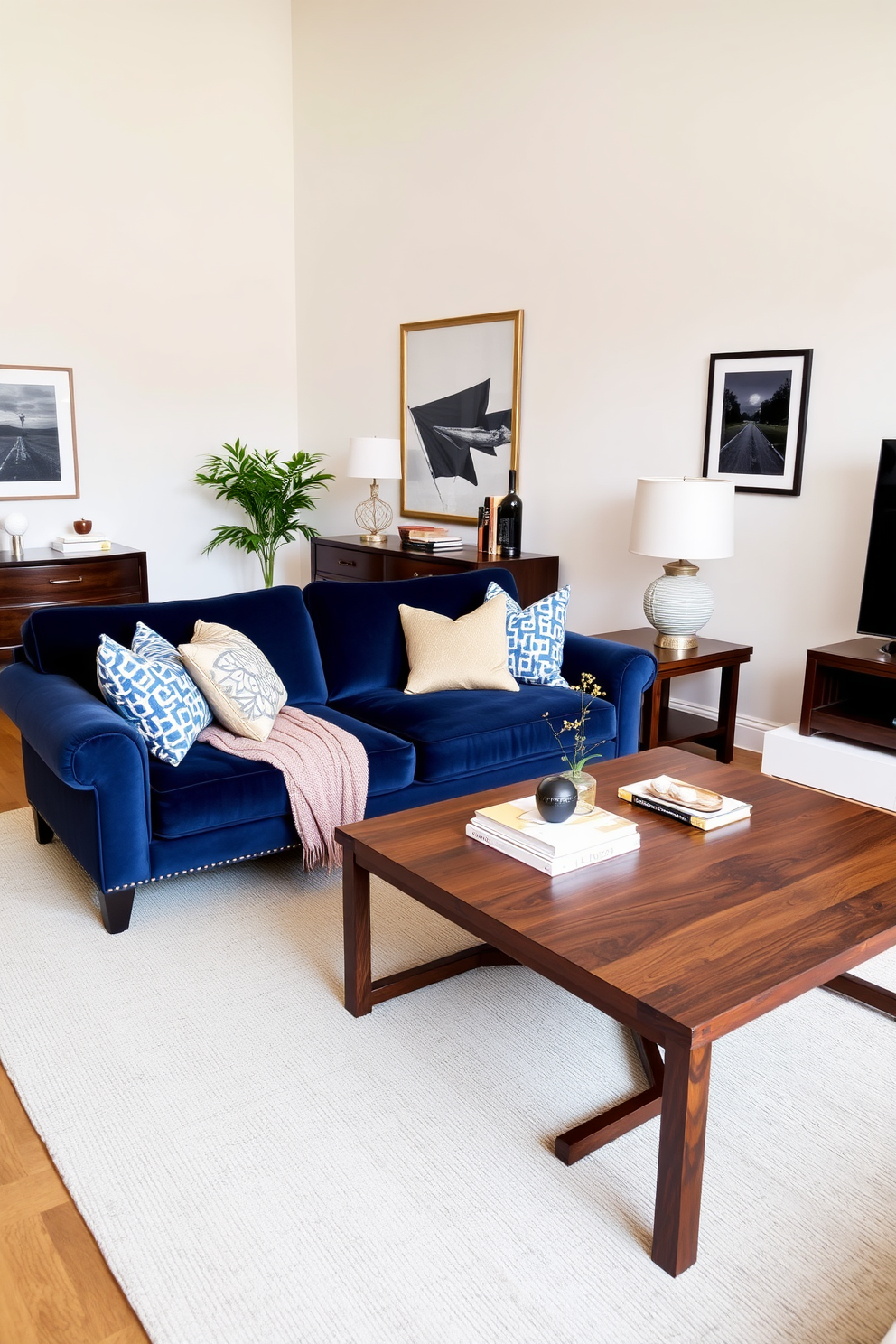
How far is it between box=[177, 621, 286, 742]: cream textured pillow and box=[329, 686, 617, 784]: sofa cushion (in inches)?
17.7

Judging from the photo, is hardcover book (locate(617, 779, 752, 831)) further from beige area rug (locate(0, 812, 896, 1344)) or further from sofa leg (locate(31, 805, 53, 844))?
sofa leg (locate(31, 805, 53, 844))

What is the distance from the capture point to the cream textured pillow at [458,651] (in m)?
3.70

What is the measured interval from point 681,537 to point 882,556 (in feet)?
2.39

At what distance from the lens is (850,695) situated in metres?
4.05

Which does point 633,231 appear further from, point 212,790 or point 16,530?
point 16,530

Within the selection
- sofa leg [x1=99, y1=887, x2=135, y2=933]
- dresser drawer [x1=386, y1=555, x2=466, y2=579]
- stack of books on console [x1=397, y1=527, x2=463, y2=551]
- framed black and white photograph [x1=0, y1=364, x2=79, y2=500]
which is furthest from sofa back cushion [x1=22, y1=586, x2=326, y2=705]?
framed black and white photograph [x1=0, y1=364, x2=79, y2=500]

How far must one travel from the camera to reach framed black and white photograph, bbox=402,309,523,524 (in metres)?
5.38

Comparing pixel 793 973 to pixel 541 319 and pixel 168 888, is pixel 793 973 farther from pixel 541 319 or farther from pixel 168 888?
pixel 541 319

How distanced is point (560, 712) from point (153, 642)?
1366 mm

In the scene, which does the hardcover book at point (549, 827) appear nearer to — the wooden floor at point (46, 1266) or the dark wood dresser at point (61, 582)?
the wooden floor at point (46, 1266)

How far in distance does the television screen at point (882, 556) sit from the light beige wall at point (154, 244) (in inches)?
164

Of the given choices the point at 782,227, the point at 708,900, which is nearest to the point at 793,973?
the point at 708,900

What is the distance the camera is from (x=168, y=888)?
3.12 m

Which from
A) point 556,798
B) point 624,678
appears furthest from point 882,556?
point 556,798
